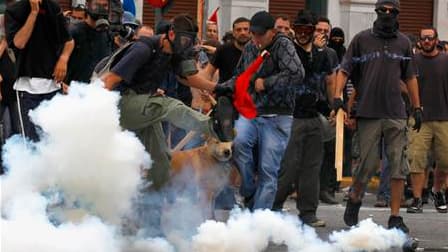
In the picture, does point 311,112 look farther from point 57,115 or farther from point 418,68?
point 57,115

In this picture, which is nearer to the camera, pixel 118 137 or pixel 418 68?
pixel 118 137

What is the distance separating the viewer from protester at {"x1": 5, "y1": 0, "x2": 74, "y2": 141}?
980cm

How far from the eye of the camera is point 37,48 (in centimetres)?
998

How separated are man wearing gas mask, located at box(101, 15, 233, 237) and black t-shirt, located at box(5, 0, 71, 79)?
0.89 m

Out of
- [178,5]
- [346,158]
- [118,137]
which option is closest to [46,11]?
[118,137]

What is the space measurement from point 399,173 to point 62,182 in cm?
413

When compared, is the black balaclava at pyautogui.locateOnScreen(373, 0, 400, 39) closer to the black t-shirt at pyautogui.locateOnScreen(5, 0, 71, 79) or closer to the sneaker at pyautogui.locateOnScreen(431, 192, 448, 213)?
→ the black t-shirt at pyautogui.locateOnScreen(5, 0, 71, 79)

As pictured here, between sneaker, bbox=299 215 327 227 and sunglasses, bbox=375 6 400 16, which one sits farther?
sneaker, bbox=299 215 327 227

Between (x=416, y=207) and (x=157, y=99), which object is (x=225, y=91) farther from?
(x=416, y=207)

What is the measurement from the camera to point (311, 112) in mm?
11820

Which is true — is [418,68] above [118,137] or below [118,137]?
below

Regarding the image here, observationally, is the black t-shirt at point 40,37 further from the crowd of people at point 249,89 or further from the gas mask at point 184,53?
the gas mask at point 184,53

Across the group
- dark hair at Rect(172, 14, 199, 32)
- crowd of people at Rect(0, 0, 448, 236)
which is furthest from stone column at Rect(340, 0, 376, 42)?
dark hair at Rect(172, 14, 199, 32)

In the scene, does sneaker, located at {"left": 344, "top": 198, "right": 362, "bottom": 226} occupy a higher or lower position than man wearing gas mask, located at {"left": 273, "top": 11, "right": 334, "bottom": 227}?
lower
